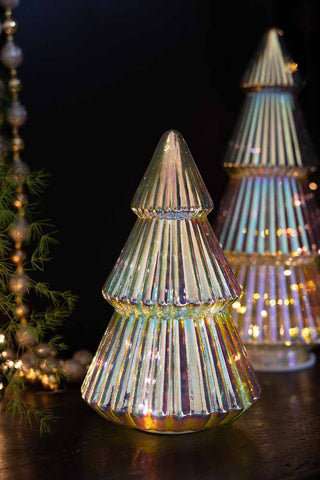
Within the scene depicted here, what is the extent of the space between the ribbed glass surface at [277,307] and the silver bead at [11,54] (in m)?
0.45

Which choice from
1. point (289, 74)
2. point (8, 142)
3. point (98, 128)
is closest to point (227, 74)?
point (289, 74)

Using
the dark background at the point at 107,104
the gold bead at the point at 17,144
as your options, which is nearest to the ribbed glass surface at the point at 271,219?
the dark background at the point at 107,104

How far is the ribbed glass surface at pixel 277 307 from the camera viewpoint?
1.21 m

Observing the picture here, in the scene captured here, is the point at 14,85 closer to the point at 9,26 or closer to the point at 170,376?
the point at 9,26

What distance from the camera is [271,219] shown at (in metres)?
1.21

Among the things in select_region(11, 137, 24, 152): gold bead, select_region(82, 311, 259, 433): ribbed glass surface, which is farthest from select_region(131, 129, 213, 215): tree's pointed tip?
select_region(11, 137, 24, 152): gold bead

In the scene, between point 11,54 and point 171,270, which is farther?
point 11,54

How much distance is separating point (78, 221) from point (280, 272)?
12.3 inches

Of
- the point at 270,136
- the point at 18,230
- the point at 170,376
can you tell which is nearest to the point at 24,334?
the point at 18,230

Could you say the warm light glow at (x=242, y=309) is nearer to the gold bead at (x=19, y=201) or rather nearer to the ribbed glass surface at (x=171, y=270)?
the ribbed glass surface at (x=171, y=270)

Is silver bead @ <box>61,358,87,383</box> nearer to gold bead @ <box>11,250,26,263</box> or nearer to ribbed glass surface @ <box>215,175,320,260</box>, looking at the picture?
gold bead @ <box>11,250,26,263</box>

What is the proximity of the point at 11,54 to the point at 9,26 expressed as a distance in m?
0.04

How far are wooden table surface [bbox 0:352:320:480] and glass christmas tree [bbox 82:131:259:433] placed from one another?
3 centimetres

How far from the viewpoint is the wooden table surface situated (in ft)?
2.86
